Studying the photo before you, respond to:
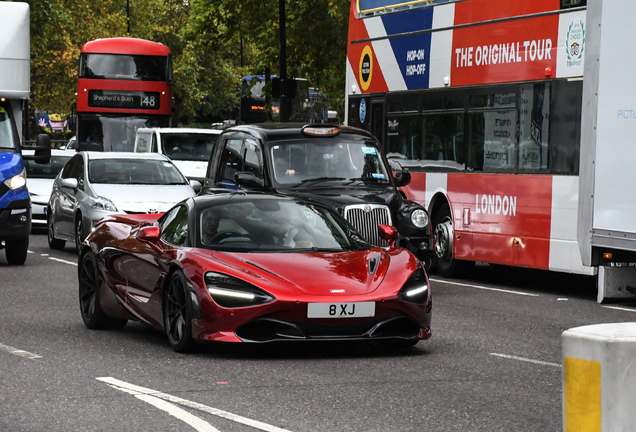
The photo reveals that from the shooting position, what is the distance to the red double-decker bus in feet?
123

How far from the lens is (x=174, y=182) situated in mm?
20906

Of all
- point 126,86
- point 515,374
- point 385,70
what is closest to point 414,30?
point 385,70

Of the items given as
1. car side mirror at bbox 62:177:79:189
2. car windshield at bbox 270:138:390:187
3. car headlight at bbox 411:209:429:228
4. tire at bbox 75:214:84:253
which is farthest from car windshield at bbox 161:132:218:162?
car headlight at bbox 411:209:429:228

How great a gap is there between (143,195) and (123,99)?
60.2 feet

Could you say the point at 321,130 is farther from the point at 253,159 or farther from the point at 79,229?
the point at 79,229

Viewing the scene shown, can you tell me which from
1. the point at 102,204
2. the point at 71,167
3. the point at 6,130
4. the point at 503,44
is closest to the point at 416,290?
the point at 503,44

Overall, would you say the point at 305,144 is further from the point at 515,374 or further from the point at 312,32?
the point at 312,32

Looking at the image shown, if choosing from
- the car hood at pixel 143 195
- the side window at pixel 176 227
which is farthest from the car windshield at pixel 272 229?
the car hood at pixel 143 195

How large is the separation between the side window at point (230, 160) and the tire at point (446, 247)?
11.2 ft

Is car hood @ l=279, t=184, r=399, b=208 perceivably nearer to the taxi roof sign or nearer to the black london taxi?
the black london taxi

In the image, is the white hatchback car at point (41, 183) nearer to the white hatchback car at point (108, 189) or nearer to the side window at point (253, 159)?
the white hatchback car at point (108, 189)

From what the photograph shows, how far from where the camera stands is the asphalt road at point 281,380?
7.39 meters

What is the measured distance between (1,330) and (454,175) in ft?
26.2

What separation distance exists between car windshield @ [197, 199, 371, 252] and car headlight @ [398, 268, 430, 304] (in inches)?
27.7
